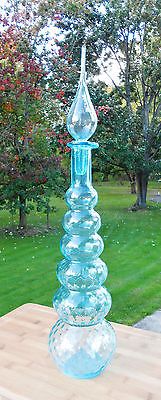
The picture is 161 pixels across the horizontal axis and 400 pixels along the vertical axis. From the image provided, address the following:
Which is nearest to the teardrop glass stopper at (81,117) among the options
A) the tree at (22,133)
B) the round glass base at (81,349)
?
the round glass base at (81,349)

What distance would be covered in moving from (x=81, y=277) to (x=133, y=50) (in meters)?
8.40

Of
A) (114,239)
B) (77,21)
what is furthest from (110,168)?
(114,239)

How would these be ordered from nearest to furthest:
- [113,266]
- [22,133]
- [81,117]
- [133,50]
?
[81,117]
[113,266]
[22,133]
[133,50]

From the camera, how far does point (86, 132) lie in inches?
58.3

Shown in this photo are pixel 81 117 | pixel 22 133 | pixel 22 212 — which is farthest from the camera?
pixel 22 212

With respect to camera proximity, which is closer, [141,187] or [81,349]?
[81,349]

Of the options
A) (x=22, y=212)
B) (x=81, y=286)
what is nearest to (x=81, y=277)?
(x=81, y=286)

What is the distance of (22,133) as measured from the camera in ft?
19.5

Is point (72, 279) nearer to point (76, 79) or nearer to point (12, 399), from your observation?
point (12, 399)

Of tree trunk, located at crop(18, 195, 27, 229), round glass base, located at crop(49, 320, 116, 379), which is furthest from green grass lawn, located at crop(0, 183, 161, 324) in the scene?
round glass base, located at crop(49, 320, 116, 379)

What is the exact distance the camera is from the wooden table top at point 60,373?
4.56 ft

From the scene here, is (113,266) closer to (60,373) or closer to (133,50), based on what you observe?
(60,373)

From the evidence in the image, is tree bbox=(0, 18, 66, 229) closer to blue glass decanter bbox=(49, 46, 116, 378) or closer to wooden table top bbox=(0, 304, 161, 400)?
wooden table top bbox=(0, 304, 161, 400)

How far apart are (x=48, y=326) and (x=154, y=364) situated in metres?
0.57
